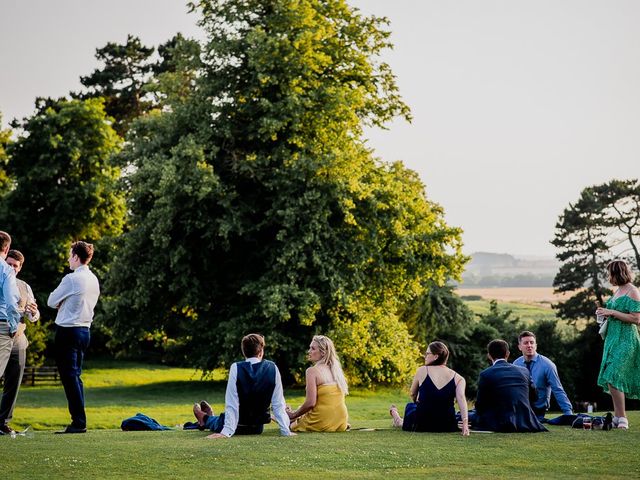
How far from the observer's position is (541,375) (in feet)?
49.8

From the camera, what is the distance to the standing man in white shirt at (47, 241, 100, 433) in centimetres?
1288

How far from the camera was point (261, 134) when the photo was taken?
114 ft

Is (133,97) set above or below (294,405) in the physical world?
above

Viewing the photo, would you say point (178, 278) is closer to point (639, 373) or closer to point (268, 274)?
point (268, 274)

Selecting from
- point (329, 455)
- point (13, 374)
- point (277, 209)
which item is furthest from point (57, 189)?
point (329, 455)

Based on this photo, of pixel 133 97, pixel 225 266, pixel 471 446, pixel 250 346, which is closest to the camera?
pixel 471 446

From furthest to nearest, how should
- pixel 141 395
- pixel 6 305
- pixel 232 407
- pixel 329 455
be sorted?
pixel 141 395
pixel 232 407
pixel 6 305
pixel 329 455

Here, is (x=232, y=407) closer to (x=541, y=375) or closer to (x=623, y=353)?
(x=541, y=375)

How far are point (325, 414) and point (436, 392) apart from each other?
1872mm

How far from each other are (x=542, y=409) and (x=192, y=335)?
22.8 metres

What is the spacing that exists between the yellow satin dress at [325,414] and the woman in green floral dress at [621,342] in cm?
408

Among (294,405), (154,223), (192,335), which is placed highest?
(154,223)

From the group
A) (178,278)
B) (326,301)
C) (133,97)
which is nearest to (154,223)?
(178,278)

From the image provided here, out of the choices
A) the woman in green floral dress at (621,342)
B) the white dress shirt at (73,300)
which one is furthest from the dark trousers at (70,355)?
the woman in green floral dress at (621,342)
